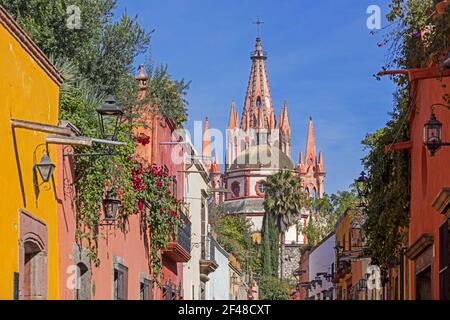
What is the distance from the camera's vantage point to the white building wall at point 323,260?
56.5 m

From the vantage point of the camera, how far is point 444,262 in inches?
609

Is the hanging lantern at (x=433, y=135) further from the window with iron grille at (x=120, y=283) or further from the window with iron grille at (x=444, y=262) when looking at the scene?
the window with iron grille at (x=120, y=283)

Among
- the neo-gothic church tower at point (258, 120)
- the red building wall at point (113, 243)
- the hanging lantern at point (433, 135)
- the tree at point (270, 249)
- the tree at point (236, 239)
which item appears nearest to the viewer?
the hanging lantern at point (433, 135)

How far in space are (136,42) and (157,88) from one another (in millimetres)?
2030

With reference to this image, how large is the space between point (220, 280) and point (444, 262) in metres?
36.6

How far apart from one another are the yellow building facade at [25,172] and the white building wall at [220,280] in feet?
98.2

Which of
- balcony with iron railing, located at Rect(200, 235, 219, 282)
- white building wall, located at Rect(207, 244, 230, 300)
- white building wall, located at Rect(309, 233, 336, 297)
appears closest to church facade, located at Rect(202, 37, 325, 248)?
white building wall, located at Rect(309, 233, 336, 297)

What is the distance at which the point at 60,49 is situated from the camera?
19.8 metres

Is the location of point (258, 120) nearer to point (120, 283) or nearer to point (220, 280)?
point (220, 280)

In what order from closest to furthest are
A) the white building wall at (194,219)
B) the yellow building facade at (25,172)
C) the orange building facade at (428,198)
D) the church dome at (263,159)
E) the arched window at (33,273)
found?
the yellow building facade at (25,172)
the arched window at (33,273)
the orange building facade at (428,198)
the white building wall at (194,219)
the church dome at (263,159)

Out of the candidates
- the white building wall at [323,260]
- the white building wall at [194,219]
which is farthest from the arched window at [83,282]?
the white building wall at [323,260]

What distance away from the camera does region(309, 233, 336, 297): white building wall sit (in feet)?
186

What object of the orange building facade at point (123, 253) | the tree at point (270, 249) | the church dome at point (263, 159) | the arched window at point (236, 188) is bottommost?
the orange building facade at point (123, 253)
